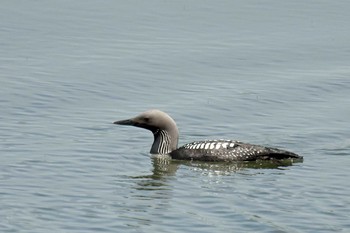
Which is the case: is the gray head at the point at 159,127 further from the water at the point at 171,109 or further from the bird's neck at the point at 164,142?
the water at the point at 171,109

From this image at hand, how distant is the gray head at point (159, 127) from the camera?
21703 millimetres

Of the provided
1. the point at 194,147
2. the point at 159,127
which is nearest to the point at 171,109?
the point at 159,127

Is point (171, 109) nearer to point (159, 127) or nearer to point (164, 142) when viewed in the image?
point (159, 127)

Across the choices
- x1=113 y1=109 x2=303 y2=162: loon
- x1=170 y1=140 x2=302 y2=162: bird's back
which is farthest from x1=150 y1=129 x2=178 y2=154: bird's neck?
x1=170 y1=140 x2=302 y2=162: bird's back

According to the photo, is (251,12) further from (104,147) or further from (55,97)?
(104,147)

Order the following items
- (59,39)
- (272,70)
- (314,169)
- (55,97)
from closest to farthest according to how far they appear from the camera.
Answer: (314,169)
(55,97)
(272,70)
(59,39)

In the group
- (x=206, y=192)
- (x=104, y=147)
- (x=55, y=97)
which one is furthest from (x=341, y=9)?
(x=206, y=192)

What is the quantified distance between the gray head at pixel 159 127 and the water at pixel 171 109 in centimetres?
34

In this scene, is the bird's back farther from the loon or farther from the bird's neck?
the bird's neck

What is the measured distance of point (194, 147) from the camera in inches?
835

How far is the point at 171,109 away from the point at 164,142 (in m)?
2.36

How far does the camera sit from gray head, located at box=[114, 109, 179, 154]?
71.2ft

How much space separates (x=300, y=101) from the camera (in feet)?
81.1

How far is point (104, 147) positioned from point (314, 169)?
352cm
